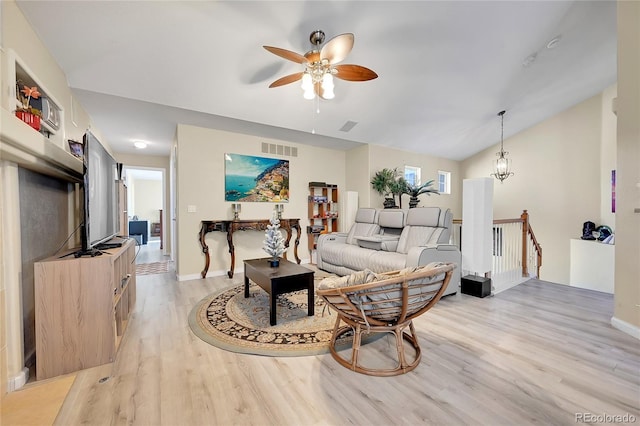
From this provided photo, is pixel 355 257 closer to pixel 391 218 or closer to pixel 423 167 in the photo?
pixel 391 218

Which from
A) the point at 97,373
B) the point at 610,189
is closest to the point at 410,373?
the point at 97,373

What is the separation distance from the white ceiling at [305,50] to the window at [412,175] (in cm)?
150

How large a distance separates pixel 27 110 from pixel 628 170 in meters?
4.81

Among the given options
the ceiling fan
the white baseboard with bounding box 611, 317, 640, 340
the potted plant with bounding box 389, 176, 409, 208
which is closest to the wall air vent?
the potted plant with bounding box 389, 176, 409, 208

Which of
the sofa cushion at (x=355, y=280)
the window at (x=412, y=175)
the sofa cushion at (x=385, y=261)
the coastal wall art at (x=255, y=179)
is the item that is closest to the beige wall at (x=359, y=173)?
the window at (x=412, y=175)

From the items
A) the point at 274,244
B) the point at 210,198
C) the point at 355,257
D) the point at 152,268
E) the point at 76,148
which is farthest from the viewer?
the point at 152,268

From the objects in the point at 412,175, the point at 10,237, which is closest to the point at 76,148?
the point at 10,237

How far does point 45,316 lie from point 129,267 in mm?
1148

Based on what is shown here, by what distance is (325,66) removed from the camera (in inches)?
89.7

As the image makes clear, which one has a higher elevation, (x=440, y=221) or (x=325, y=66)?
(x=325, y=66)

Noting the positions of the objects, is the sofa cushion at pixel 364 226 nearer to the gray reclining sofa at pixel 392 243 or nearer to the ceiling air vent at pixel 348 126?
the gray reclining sofa at pixel 392 243

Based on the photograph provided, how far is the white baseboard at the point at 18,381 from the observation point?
61.7 inches

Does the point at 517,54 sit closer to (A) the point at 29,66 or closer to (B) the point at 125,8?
(B) the point at 125,8

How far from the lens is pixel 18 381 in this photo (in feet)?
5.25
